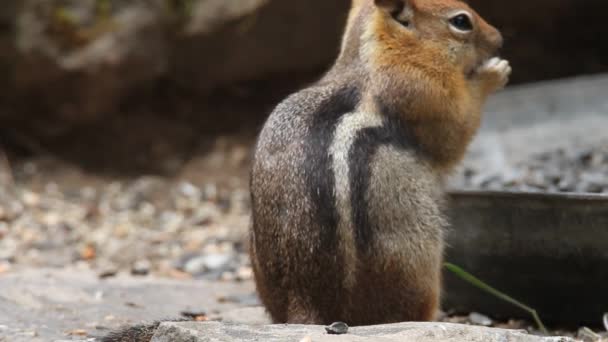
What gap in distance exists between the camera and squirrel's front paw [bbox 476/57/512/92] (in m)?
4.47

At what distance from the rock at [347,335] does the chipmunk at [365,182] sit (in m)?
0.44

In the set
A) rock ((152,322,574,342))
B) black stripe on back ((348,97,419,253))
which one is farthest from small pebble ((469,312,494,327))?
rock ((152,322,574,342))

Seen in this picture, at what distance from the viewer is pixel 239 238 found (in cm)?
640

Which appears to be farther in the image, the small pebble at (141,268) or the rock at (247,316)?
the small pebble at (141,268)

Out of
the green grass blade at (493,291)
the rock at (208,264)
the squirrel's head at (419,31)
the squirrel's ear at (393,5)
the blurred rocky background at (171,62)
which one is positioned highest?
the blurred rocky background at (171,62)

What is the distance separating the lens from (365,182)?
12.2 feet

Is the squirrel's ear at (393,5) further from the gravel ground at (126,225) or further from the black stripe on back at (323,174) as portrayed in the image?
the gravel ground at (126,225)

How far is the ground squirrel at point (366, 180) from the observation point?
3.68 metres

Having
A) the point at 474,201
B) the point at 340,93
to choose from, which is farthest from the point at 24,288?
the point at 474,201

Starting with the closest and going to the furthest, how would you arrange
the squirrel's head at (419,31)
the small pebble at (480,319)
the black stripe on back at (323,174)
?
the black stripe on back at (323,174)
the squirrel's head at (419,31)
the small pebble at (480,319)

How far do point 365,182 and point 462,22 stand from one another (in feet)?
3.63

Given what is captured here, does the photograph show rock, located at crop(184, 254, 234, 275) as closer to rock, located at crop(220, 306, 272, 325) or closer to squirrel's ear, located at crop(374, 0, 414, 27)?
rock, located at crop(220, 306, 272, 325)

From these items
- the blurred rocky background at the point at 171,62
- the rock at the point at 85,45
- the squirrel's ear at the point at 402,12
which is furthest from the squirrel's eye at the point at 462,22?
the rock at the point at 85,45

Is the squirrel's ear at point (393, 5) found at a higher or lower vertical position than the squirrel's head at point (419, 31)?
higher
